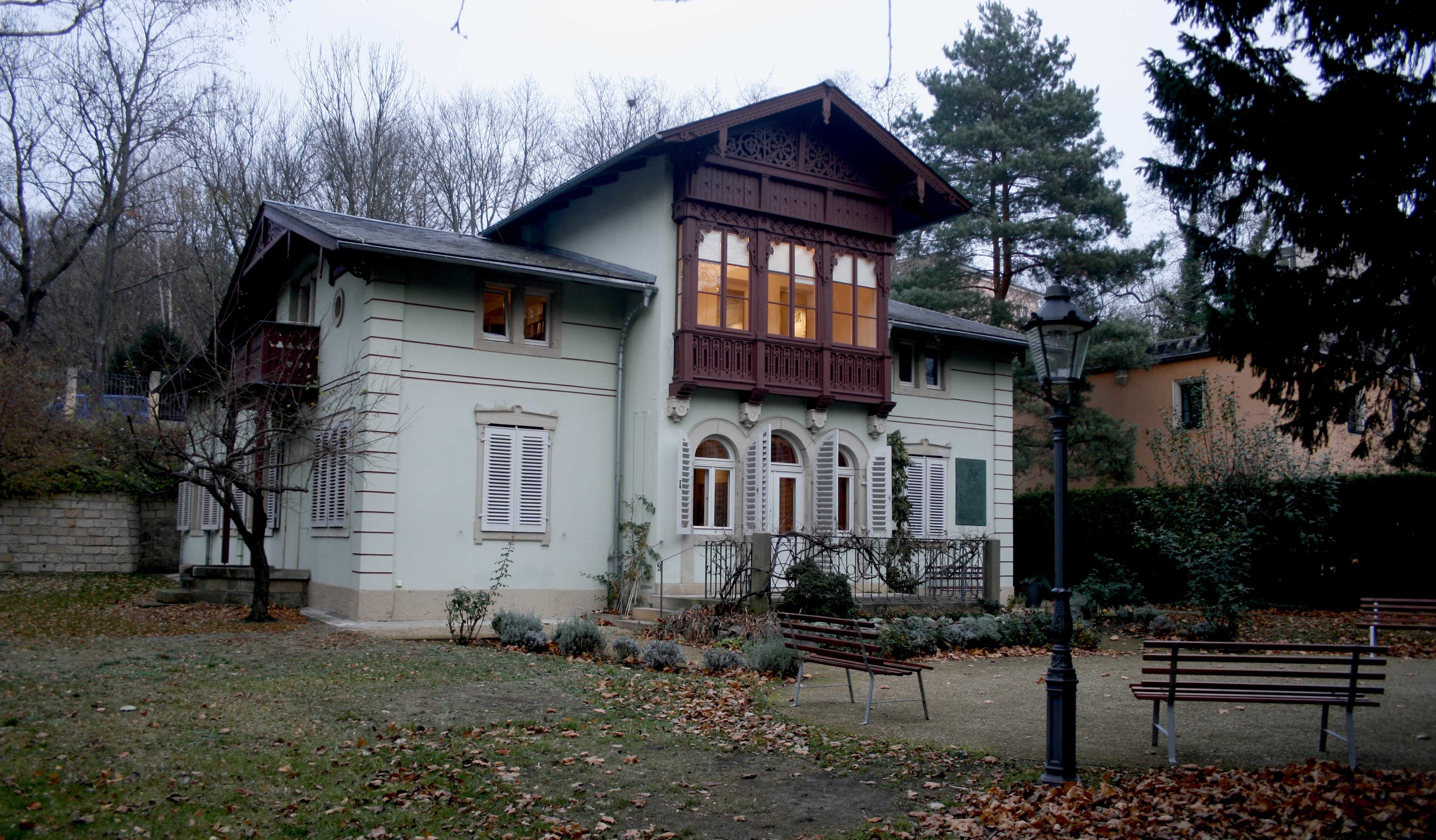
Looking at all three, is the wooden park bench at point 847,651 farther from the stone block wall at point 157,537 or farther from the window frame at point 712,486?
the stone block wall at point 157,537

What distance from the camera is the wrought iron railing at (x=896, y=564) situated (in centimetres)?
1781

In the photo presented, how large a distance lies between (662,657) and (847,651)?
2.96 meters

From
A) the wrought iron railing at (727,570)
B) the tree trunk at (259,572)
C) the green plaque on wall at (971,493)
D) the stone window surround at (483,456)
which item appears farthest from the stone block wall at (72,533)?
the green plaque on wall at (971,493)

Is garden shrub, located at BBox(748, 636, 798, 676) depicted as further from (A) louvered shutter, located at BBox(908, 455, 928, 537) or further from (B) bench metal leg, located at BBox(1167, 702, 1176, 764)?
(A) louvered shutter, located at BBox(908, 455, 928, 537)

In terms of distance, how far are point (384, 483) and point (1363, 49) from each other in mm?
13579

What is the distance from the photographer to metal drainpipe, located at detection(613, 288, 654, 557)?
18641 mm

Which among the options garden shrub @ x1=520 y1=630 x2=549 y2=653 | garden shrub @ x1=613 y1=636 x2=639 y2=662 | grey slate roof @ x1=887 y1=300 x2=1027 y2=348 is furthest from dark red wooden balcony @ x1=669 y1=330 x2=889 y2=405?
garden shrub @ x1=613 y1=636 x2=639 y2=662

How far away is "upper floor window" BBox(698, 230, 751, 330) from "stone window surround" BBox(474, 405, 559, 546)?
263 centimetres

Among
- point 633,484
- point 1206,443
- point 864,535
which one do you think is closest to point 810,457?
point 864,535

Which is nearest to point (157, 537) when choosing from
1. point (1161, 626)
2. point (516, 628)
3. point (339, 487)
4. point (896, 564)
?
point (339, 487)

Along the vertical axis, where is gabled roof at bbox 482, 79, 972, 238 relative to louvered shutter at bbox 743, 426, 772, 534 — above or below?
above

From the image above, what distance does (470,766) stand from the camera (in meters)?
7.55

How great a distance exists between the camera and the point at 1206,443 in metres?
20.2

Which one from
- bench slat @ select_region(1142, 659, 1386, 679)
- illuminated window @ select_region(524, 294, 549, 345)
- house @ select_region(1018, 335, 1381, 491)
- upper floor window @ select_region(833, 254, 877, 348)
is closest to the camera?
bench slat @ select_region(1142, 659, 1386, 679)
